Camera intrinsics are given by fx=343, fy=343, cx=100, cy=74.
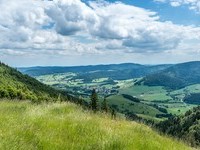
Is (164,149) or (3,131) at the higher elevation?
(3,131)

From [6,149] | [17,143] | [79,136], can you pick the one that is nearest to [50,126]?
[79,136]

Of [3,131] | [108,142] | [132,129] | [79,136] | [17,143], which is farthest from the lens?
[132,129]

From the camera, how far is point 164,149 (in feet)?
34.1

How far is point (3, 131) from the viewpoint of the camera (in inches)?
317

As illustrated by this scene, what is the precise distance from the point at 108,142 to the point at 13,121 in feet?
8.90

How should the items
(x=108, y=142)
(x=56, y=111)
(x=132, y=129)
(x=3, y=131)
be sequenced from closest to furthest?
(x=3, y=131) < (x=108, y=142) < (x=132, y=129) < (x=56, y=111)

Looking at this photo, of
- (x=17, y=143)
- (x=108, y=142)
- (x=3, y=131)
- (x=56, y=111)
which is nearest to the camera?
(x=17, y=143)

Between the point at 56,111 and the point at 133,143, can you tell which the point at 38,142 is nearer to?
the point at 133,143

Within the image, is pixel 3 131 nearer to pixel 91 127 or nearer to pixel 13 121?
pixel 13 121

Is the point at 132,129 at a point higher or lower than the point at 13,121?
lower

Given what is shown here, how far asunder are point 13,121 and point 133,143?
349 cm

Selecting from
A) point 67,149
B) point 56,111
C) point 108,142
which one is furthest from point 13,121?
point 56,111

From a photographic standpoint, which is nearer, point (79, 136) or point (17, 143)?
point (17, 143)

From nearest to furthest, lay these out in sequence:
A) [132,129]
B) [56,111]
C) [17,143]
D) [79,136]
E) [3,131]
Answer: [17,143] < [3,131] < [79,136] < [132,129] < [56,111]
